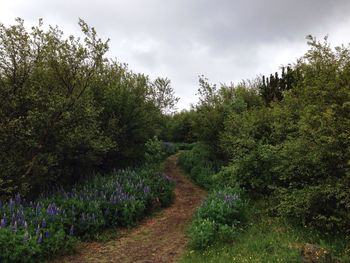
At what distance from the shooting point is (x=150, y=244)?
328 inches

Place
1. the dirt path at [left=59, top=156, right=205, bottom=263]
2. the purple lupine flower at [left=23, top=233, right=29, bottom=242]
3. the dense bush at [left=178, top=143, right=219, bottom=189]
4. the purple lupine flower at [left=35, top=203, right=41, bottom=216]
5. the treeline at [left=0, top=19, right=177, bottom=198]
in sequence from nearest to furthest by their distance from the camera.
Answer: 1. the purple lupine flower at [left=23, top=233, right=29, bottom=242]
2. the dirt path at [left=59, top=156, right=205, bottom=263]
3. the purple lupine flower at [left=35, top=203, right=41, bottom=216]
4. the treeline at [left=0, top=19, right=177, bottom=198]
5. the dense bush at [left=178, top=143, right=219, bottom=189]

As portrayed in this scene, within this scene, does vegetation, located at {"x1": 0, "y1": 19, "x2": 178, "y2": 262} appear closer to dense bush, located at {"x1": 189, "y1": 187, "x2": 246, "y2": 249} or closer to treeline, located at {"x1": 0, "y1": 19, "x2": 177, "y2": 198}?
treeline, located at {"x1": 0, "y1": 19, "x2": 177, "y2": 198}

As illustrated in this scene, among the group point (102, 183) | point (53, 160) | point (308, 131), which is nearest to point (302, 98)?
point (308, 131)

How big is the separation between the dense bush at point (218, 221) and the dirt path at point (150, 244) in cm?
55

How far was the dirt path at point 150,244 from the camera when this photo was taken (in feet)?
24.5

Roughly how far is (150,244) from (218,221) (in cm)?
167

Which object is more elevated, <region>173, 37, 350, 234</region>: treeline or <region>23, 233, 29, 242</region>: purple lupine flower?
<region>173, 37, 350, 234</region>: treeline

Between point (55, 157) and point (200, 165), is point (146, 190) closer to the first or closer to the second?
point (55, 157)

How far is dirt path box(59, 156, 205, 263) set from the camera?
24.5 ft

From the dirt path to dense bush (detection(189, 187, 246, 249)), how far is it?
1.80 ft

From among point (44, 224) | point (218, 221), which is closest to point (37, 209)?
point (44, 224)

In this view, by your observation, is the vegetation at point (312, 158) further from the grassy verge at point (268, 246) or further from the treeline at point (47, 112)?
the treeline at point (47, 112)

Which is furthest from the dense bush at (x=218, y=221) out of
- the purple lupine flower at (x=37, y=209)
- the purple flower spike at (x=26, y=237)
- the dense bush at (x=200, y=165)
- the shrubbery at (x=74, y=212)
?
the dense bush at (x=200, y=165)

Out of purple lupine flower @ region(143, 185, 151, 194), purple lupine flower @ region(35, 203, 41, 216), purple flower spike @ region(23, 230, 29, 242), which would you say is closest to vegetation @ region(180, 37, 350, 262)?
purple lupine flower @ region(143, 185, 151, 194)
